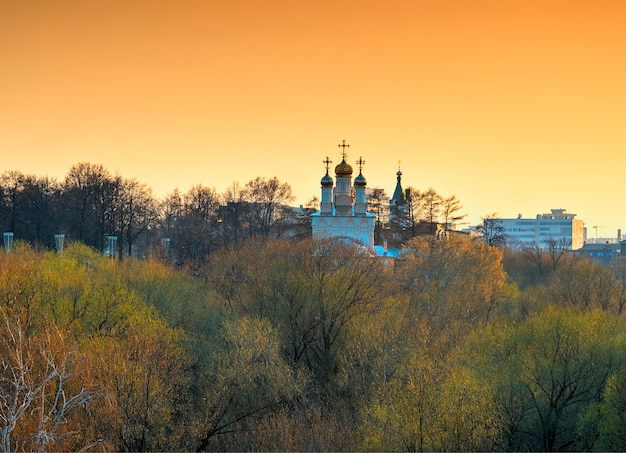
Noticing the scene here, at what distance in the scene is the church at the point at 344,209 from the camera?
5525 cm

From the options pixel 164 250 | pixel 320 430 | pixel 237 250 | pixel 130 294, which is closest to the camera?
pixel 320 430

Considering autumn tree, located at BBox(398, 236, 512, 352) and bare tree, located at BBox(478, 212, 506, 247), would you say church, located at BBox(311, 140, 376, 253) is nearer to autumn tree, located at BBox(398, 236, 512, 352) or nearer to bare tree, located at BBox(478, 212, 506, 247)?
autumn tree, located at BBox(398, 236, 512, 352)

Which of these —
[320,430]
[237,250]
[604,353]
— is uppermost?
[237,250]

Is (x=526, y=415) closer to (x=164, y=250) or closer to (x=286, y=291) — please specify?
(x=286, y=291)

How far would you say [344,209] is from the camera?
56219 mm

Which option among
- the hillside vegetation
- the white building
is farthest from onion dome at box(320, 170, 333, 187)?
the white building

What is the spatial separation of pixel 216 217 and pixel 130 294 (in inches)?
1335

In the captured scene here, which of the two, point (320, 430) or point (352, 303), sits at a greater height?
point (352, 303)

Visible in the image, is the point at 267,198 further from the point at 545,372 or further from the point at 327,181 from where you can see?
the point at 545,372

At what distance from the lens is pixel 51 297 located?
29516 mm

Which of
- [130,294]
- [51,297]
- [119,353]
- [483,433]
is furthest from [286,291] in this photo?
[483,433]

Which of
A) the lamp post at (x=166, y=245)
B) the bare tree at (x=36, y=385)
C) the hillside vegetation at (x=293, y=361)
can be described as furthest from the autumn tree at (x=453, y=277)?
the bare tree at (x=36, y=385)

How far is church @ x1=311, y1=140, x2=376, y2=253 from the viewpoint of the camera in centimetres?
5525

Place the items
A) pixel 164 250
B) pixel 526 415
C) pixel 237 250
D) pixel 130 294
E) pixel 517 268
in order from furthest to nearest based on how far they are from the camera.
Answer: pixel 517 268
pixel 164 250
pixel 237 250
pixel 130 294
pixel 526 415
